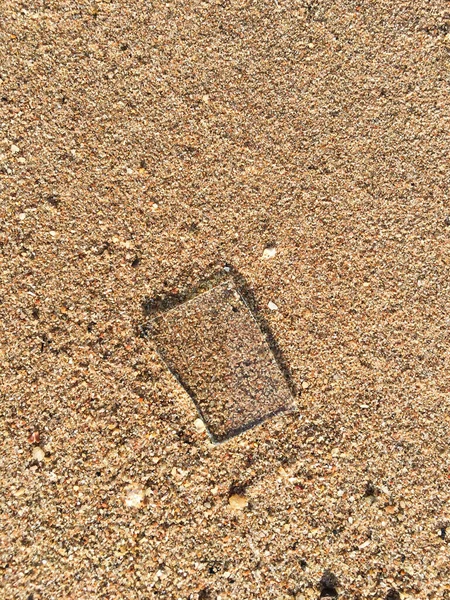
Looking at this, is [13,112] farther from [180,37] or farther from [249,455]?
[249,455]

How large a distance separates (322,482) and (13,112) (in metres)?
2.27

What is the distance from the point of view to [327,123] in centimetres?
232

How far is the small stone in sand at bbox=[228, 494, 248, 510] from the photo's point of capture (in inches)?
83.8

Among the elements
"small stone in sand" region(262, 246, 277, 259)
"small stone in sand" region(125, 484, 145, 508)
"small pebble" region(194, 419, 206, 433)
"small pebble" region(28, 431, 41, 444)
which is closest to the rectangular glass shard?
"small pebble" region(194, 419, 206, 433)

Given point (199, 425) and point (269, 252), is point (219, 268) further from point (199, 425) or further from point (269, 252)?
point (199, 425)

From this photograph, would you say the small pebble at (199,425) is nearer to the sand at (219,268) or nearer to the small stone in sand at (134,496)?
the sand at (219,268)

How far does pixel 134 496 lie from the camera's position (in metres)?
2.11

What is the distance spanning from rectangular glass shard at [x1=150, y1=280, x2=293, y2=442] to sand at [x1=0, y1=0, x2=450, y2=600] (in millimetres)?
70

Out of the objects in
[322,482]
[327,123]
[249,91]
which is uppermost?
[249,91]

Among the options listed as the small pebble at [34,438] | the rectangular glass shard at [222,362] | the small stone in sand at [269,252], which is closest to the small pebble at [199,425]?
the rectangular glass shard at [222,362]

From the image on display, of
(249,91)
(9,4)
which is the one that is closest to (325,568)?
(249,91)

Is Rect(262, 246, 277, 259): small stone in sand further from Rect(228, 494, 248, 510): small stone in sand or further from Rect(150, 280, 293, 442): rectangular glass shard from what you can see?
Rect(228, 494, 248, 510): small stone in sand

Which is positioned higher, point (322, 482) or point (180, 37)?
point (180, 37)

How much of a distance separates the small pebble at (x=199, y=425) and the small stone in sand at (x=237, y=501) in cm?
33
